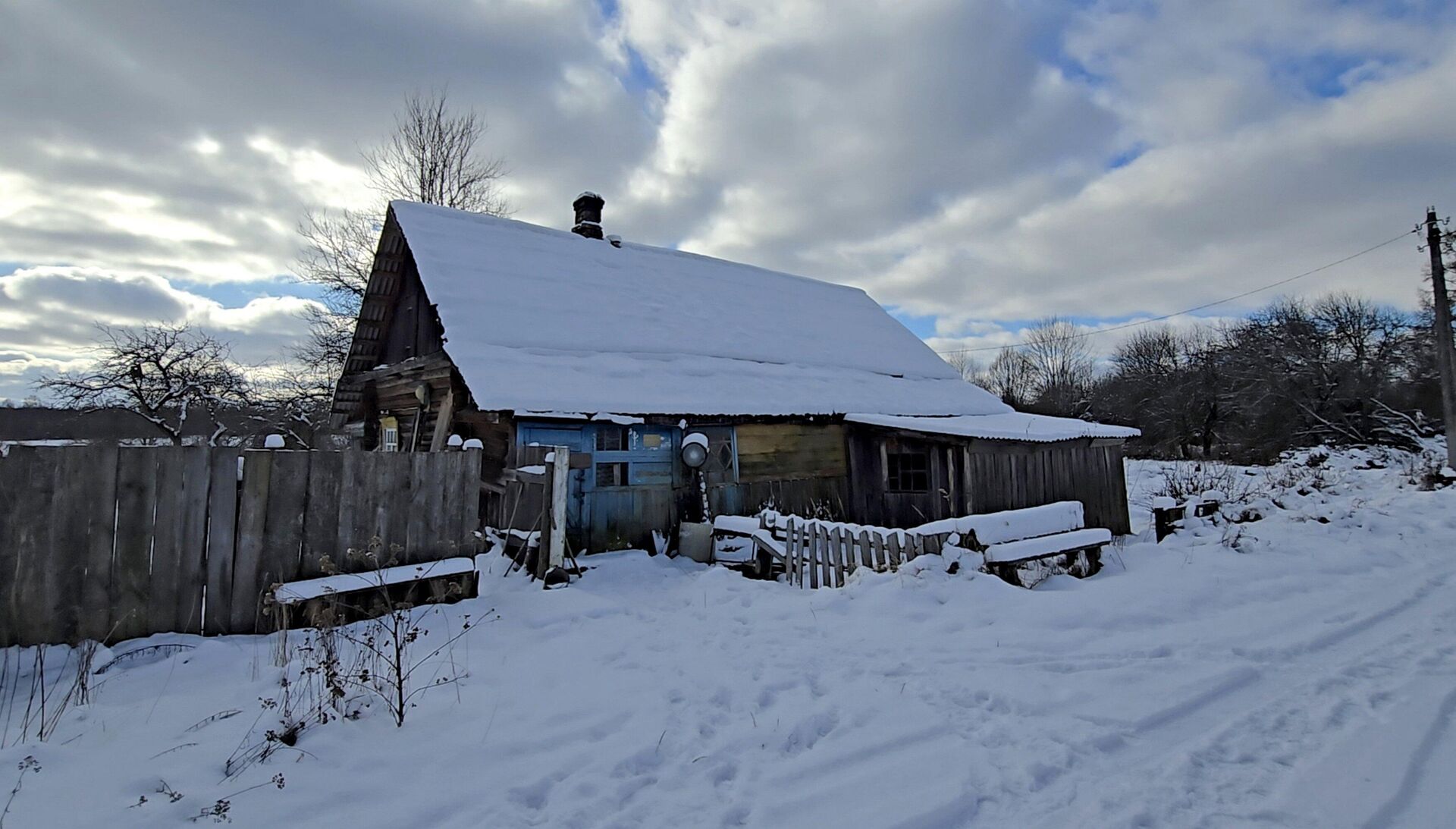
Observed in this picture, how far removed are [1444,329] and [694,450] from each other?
2079cm

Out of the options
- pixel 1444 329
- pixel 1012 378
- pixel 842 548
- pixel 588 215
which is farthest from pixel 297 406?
pixel 1012 378

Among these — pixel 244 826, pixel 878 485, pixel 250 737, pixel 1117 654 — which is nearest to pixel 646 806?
pixel 244 826

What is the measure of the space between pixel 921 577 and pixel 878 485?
6.58 meters

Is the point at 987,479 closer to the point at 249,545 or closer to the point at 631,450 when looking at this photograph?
the point at 631,450

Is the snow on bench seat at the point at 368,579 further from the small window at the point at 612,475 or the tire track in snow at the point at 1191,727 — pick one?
the tire track in snow at the point at 1191,727

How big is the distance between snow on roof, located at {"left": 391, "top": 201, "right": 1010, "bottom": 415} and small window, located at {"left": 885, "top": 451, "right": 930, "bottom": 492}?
120cm

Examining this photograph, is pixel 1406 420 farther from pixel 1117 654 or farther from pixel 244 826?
pixel 244 826

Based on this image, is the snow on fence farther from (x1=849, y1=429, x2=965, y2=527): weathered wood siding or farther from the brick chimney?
the brick chimney

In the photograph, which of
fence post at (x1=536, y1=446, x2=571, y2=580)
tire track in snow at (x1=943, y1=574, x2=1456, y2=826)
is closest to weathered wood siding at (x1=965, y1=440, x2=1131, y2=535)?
tire track in snow at (x1=943, y1=574, x2=1456, y2=826)

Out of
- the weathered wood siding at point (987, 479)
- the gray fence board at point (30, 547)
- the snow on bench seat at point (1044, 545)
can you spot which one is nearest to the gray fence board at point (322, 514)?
the gray fence board at point (30, 547)

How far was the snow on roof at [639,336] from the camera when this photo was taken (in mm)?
10828

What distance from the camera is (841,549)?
759 cm

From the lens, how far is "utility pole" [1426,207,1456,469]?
17.2m

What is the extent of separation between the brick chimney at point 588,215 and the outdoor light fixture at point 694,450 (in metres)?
8.52
